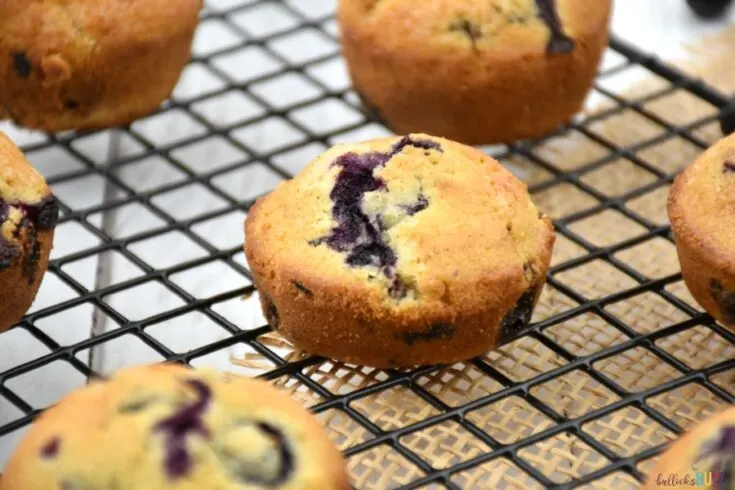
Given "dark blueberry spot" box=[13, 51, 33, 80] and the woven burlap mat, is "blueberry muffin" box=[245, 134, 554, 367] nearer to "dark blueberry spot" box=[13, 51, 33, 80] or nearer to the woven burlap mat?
the woven burlap mat

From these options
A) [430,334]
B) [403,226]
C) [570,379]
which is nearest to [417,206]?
[403,226]

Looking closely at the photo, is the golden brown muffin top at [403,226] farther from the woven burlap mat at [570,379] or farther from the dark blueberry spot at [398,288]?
the woven burlap mat at [570,379]

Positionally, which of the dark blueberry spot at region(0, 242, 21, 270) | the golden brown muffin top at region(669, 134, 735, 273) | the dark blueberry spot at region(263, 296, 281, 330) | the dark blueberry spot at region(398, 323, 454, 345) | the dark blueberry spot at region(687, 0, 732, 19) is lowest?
the dark blueberry spot at region(687, 0, 732, 19)

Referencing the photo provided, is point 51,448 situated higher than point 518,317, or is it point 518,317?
point 51,448

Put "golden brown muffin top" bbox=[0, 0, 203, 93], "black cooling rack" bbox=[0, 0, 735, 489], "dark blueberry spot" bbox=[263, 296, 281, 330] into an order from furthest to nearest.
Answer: "golden brown muffin top" bbox=[0, 0, 203, 93], "dark blueberry spot" bbox=[263, 296, 281, 330], "black cooling rack" bbox=[0, 0, 735, 489]

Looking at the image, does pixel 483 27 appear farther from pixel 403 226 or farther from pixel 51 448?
pixel 51 448

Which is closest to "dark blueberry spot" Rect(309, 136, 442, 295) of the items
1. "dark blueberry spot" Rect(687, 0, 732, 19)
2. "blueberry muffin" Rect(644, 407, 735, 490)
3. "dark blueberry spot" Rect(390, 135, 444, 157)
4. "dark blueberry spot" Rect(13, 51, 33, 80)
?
"dark blueberry spot" Rect(390, 135, 444, 157)
